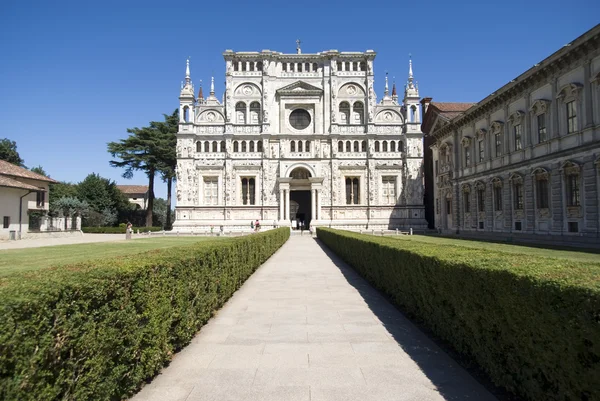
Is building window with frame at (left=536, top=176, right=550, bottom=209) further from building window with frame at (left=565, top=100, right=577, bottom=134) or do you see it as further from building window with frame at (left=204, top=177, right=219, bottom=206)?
building window with frame at (left=204, top=177, right=219, bottom=206)

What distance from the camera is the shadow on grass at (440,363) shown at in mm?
5152

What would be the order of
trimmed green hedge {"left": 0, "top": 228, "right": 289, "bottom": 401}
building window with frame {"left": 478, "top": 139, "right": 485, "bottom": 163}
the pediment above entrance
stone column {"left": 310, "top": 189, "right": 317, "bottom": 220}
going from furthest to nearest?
the pediment above entrance
stone column {"left": 310, "top": 189, "right": 317, "bottom": 220}
building window with frame {"left": 478, "top": 139, "right": 485, "bottom": 163}
trimmed green hedge {"left": 0, "top": 228, "right": 289, "bottom": 401}

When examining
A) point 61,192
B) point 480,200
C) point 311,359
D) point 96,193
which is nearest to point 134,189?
point 61,192

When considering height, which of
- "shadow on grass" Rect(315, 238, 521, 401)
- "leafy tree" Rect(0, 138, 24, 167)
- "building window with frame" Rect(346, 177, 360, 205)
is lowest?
"shadow on grass" Rect(315, 238, 521, 401)

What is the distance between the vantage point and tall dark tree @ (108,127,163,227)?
62.6 metres

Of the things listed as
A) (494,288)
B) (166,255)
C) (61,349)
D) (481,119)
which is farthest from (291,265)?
(481,119)

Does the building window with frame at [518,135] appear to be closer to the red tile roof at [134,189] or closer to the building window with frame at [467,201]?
the building window with frame at [467,201]

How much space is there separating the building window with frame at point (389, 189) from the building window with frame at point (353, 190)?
3578 millimetres

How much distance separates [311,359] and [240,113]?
53.7m

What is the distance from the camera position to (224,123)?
55.7m

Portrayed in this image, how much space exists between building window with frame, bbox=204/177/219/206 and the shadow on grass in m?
47.3

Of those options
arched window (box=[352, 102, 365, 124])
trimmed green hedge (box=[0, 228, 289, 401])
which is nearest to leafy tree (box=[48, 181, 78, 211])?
arched window (box=[352, 102, 365, 124])

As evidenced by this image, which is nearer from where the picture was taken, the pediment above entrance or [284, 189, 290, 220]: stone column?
[284, 189, 290, 220]: stone column

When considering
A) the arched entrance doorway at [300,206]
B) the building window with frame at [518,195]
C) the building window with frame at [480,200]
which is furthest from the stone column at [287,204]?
the building window with frame at [518,195]
